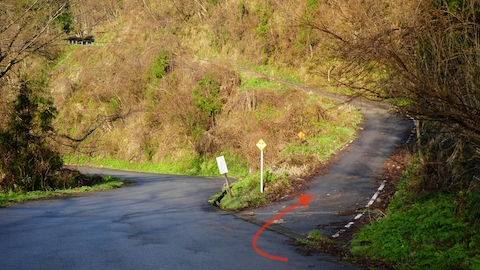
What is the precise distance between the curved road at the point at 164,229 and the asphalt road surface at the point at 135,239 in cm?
2

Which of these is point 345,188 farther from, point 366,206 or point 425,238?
point 425,238

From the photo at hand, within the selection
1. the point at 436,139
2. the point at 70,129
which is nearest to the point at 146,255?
the point at 436,139

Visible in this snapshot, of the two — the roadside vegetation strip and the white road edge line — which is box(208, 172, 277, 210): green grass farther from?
the white road edge line

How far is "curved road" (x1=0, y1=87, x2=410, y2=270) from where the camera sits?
383 inches

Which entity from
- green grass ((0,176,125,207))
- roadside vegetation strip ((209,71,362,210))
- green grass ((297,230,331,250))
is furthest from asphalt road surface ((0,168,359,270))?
roadside vegetation strip ((209,71,362,210))

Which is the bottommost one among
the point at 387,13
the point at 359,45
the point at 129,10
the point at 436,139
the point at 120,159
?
the point at 120,159

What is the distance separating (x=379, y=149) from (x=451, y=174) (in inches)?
605

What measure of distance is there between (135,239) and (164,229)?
1.90m

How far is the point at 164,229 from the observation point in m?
14.0

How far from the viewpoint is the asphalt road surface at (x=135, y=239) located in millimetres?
9555

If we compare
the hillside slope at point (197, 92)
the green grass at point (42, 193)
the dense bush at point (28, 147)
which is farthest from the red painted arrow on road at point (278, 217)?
the dense bush at point (28, 147)

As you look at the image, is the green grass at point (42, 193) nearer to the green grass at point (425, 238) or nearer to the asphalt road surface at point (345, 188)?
the asphalt road surface at point (345, 188)

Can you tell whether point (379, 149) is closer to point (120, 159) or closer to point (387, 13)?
point (387, 13)

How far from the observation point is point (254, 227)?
15.0 metres
